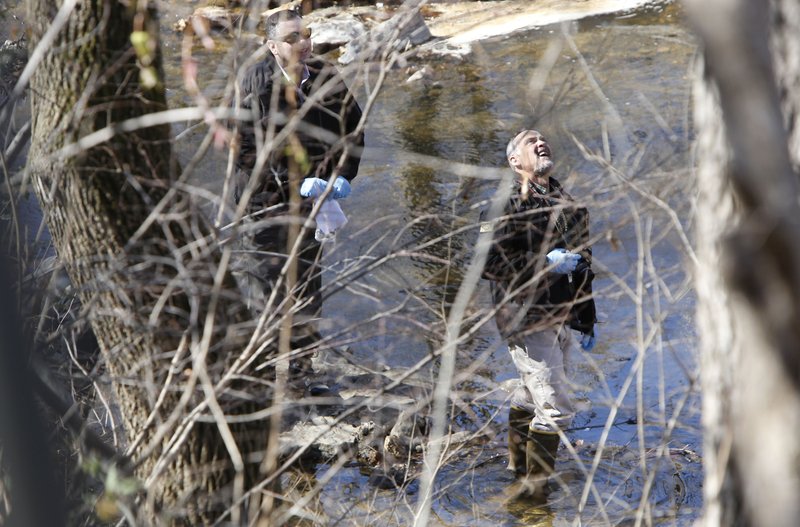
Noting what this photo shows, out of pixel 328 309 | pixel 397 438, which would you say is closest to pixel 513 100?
pixel 328 309

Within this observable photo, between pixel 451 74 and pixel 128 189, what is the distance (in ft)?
30.5

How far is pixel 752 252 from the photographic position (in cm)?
177

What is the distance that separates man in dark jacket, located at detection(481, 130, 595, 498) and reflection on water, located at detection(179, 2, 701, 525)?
0.17 m

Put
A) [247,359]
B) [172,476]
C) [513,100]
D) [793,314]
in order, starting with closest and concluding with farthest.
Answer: [793,314] < [247,359] < [172,476] < [513,100]

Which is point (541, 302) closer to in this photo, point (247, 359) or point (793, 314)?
point (247, 359)

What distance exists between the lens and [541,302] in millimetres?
5062

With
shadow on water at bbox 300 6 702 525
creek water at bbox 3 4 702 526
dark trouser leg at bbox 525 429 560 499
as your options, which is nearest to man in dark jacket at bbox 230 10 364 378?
creek water at bbox 3 4 702 526

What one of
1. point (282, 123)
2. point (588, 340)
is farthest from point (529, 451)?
point (282, 123)

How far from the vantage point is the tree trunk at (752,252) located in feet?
5.44

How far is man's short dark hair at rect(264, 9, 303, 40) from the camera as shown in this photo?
509 centimetres

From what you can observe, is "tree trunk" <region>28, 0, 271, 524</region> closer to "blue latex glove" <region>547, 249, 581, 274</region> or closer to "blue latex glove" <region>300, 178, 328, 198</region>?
"blue latex glove" <region>300, 178, 328, 198</region>

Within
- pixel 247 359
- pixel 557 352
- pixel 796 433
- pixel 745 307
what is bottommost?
pixel 557 352

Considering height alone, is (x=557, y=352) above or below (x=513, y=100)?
above

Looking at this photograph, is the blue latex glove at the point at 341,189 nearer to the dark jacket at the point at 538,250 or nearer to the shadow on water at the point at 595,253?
the shadow on water at the point at 595,253
